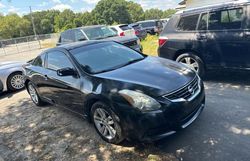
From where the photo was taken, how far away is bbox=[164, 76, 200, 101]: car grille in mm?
3789

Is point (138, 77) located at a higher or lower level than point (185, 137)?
higher

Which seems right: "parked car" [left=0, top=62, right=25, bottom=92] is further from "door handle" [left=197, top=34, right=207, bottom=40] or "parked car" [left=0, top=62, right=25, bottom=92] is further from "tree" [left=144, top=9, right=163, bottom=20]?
"tree" [left=144, top=9, right=163, bottom=20]

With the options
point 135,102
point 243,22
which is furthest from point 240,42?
point 135,102

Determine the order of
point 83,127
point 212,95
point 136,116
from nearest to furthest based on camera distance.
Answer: point 136,116 → point 83,127 → point 212,95

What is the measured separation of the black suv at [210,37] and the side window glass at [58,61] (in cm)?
298

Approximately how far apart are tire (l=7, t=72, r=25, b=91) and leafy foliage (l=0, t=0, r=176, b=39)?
221 ft

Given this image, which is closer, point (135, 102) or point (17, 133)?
point (135, 102)

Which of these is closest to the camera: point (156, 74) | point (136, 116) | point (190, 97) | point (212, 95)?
point (136, 116)

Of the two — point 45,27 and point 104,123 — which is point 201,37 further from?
point 45,27

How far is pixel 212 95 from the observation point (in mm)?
5848

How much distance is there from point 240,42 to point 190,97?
→ 268 cm

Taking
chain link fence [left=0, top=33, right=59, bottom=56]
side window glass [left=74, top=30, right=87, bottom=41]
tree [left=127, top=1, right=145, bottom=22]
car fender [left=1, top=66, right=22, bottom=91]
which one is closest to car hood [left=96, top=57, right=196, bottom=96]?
car fender [left=1, top=66, right=22, bottom=91]

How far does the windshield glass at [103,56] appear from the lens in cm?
482

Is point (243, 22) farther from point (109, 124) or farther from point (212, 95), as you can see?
point (109, 124)
